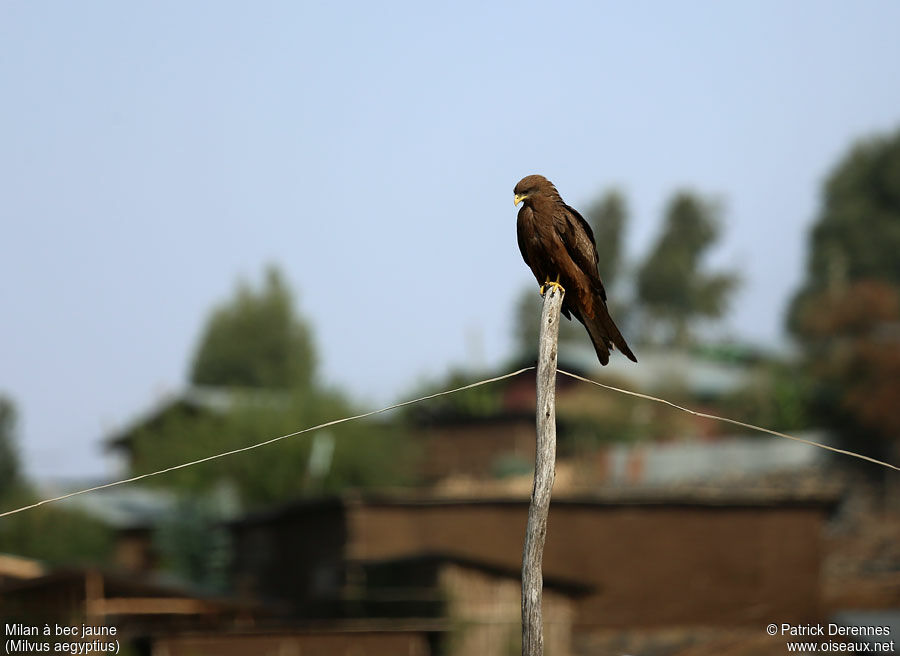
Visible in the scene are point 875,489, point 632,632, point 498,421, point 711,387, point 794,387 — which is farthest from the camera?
point 711,387

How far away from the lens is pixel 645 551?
29.8m

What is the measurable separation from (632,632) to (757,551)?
362 cm

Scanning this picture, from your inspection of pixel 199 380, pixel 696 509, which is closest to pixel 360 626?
pixel 696 509

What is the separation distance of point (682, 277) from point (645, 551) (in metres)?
46.1

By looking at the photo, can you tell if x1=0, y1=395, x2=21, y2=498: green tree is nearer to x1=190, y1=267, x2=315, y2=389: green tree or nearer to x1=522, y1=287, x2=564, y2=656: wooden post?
x1=190, y1=267, x2=315, y2=389: green tree

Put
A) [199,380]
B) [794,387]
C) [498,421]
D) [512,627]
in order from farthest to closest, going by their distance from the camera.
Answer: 1. [199,380]
2. [794,387]
3. [498,421]
4. [512,627]

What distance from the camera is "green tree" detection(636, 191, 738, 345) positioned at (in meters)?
74.3

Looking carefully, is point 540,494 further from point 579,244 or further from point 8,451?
point 8,451

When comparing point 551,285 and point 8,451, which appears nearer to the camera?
point 551,285

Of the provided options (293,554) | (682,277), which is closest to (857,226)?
(682,277)

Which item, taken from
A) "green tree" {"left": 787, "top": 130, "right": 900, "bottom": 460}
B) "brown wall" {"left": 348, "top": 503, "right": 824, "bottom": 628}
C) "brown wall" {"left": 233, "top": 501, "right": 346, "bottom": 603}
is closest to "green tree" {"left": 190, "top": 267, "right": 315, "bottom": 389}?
"green tree" {"left": 787, "top": 130, "right": 900, "bottom": 460}

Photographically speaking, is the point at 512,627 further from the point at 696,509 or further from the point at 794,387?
the point at 794,387

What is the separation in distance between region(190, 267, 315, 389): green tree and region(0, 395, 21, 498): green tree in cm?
2087

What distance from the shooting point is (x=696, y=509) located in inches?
1177
